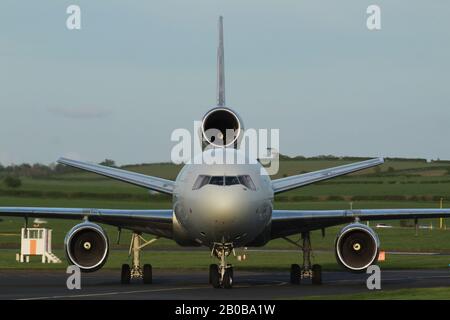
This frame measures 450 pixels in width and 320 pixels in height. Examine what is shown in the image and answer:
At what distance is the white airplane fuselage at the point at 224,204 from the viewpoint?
27.0 meters

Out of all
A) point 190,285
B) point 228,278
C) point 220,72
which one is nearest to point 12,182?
point 220,72

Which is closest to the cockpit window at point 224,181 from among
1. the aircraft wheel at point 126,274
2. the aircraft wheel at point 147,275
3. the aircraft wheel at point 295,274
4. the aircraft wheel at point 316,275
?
the aircraft wheel at point 126,274

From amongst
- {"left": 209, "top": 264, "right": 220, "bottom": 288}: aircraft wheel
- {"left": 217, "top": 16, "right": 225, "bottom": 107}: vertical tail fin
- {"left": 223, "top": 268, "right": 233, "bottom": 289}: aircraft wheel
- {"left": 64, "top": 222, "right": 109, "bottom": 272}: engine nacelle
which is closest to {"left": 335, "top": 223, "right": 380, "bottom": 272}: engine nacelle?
{"left": 223, "top": 268, "right": 233, "bottom": 289}: aircraft wheel

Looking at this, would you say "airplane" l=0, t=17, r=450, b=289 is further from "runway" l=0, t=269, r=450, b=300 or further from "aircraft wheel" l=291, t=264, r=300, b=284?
"runway" l=0, t=269, r=450, b=300

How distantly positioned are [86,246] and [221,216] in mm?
5592

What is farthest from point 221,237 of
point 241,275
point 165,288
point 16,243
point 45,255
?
point 16,243

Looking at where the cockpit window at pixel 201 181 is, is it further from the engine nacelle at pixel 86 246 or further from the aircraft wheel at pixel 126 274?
the aircraft wheel at pixel 126 274

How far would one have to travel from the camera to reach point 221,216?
2689 cm

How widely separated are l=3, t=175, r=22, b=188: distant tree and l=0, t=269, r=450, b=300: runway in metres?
40.6

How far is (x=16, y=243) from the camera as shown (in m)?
68.9

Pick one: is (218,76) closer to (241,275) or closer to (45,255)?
(241,275)

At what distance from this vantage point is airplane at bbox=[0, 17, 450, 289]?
27.5 metres
